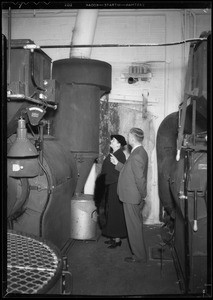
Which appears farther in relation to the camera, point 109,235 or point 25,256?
point 109,235

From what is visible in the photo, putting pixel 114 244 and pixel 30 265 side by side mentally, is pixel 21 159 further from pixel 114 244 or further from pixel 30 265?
pixel 114 244

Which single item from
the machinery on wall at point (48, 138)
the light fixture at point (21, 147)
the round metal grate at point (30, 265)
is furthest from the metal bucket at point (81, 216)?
the round metal grate at point (30, 265)

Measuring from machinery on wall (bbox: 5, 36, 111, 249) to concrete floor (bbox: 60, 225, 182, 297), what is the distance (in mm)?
483

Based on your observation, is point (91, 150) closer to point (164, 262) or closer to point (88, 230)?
point (88, 230)

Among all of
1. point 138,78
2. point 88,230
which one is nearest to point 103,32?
point 138,78

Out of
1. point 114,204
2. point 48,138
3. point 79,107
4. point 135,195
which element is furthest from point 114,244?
point 79,107

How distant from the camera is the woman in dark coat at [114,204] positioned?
6.04 meters

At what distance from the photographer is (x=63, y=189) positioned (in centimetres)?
527

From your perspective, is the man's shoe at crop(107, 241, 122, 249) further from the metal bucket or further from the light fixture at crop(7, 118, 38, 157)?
the light fixture at crop(7, 118, 38, 157)

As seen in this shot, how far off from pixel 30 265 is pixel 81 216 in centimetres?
369

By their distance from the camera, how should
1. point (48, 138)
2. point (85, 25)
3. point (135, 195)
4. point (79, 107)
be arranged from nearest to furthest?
point (135, 195) < point (48, 138) < point (85, 25) < point (79, 107)

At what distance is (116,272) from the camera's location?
15.4 feet

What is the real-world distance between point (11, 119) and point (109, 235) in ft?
10.2

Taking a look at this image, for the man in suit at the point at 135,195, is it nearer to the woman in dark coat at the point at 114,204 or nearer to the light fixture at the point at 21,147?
the woman in dark coat at the point at 114,204
